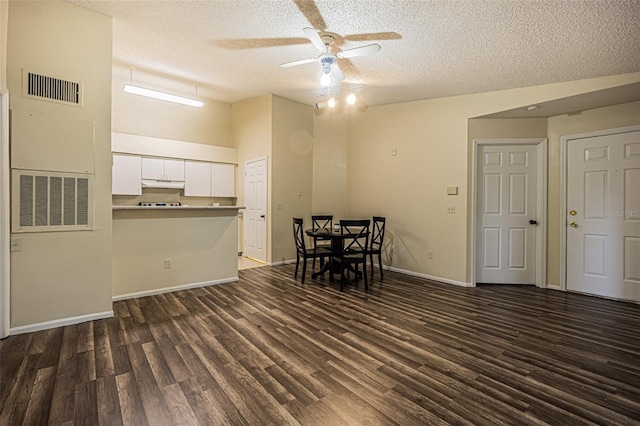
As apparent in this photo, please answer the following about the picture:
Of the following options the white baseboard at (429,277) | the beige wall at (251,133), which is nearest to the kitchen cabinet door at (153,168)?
the beige wall at (251,133)

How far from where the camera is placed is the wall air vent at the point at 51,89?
2.68m

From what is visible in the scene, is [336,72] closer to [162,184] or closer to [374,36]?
[374,36]

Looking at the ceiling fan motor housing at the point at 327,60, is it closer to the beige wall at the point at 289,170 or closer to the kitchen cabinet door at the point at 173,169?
the beige wall at the point at 289,170

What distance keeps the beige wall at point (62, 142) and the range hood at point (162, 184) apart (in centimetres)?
277

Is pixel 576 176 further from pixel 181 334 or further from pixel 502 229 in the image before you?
pixel 181 334

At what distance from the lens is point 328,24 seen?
2939 millimetres

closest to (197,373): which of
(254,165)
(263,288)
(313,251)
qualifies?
(263,288)

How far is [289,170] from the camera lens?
572 centimetres

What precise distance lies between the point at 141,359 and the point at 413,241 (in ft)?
13.4

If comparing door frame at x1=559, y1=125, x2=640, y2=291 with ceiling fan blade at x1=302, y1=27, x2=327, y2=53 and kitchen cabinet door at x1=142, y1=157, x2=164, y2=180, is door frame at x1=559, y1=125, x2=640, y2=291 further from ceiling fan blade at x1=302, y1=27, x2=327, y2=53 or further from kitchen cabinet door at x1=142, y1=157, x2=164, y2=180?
kitchen cabinet door at x1=142, y1=157, x2=164, y2=180

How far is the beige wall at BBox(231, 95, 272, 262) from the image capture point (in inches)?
219

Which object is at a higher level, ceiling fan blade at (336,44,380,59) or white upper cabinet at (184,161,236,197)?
ceiling fan blade at (336,44,380,59)

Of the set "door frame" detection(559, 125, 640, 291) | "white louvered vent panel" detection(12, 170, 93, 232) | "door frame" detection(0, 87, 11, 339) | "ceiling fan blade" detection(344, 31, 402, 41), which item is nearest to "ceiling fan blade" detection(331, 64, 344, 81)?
"ceiling fan blade" detection(344, 31, 402, 41)

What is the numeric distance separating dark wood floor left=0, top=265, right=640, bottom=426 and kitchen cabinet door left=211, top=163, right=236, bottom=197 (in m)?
3.31
